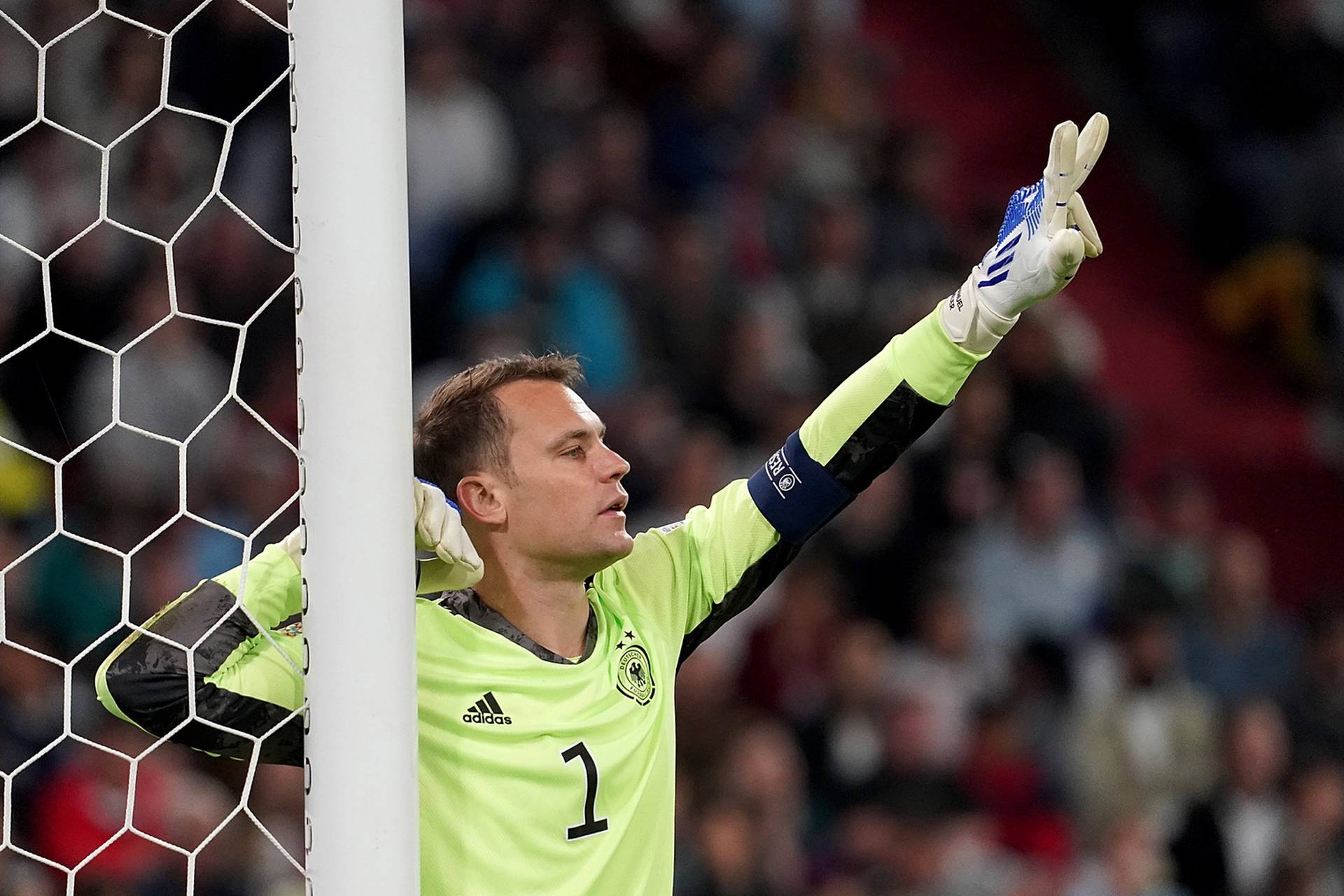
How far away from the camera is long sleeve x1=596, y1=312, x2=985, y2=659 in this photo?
2.69 m

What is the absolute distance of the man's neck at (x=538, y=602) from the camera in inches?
104

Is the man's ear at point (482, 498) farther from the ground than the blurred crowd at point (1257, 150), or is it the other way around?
the blurred crowd at point (1257, 150)

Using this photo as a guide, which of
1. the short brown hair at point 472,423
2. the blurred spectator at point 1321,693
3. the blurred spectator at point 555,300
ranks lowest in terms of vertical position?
the short brown hair at point 472,423

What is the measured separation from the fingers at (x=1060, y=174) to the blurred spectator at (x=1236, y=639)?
444 cm

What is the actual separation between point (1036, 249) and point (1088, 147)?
0.15m

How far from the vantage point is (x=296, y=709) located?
2350 millimetres

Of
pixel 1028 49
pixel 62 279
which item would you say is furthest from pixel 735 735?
pixel 1028 49

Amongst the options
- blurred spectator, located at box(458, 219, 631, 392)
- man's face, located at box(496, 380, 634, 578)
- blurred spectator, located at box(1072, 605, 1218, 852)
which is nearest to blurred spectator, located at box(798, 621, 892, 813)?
blurred spectator, located at box(1072, 605, 1218, 852)

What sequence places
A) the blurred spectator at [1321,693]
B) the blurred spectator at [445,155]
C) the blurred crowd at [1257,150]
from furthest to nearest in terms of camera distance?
the blurred crowd at [1257,150] → the blurred spectator at [1321,693] → the blurred spectator at [445,155]

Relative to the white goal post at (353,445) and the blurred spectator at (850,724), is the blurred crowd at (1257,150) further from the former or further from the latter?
the white goal post at (353,445)

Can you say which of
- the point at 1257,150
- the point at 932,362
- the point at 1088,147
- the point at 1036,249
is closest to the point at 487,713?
the point at 932,362

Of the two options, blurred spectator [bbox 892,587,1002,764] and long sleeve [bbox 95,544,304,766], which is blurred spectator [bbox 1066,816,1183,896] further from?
long sleeve [bbox 95,544,304,766]

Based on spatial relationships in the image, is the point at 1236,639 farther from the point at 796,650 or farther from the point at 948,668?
the point at 796,650

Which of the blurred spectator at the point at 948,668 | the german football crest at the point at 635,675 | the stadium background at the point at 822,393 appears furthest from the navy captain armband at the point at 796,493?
the blurred spectator at the point at 948,668
